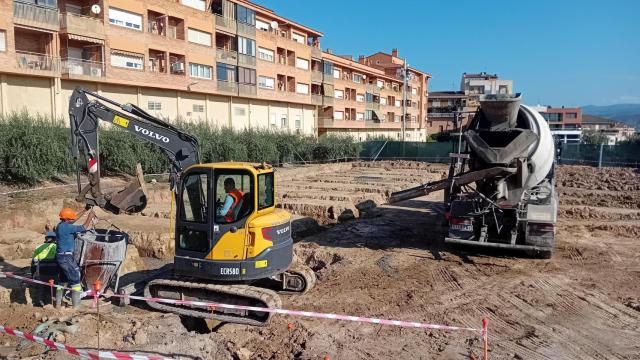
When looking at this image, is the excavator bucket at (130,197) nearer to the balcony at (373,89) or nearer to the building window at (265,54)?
the building window at (265,54)

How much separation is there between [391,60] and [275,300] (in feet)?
265

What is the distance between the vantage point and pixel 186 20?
34.2 m

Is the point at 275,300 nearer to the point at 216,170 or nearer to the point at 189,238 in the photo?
the point at 189,238

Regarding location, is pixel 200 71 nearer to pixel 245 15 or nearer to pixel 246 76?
pixel 246 76

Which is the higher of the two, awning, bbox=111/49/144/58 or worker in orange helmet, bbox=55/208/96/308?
awning, bbox=111/49/144/58

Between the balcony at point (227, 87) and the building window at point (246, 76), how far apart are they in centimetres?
90

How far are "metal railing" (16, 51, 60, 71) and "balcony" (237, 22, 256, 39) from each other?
17375 millimetres

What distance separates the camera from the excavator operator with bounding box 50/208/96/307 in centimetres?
766

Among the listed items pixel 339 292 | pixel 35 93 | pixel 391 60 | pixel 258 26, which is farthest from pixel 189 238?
pixel 391 60

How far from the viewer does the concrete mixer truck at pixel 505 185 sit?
10.6 meters

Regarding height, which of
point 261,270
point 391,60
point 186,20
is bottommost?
point 261,270

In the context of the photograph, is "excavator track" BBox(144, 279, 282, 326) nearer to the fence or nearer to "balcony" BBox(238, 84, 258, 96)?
the fence

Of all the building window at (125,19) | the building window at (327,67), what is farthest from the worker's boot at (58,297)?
the building window at (327,67)

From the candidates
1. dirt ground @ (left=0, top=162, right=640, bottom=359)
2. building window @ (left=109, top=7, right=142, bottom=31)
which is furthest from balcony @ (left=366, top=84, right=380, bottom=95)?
dirt ground @ (left=0, top=162, right=640, bottom=359)
